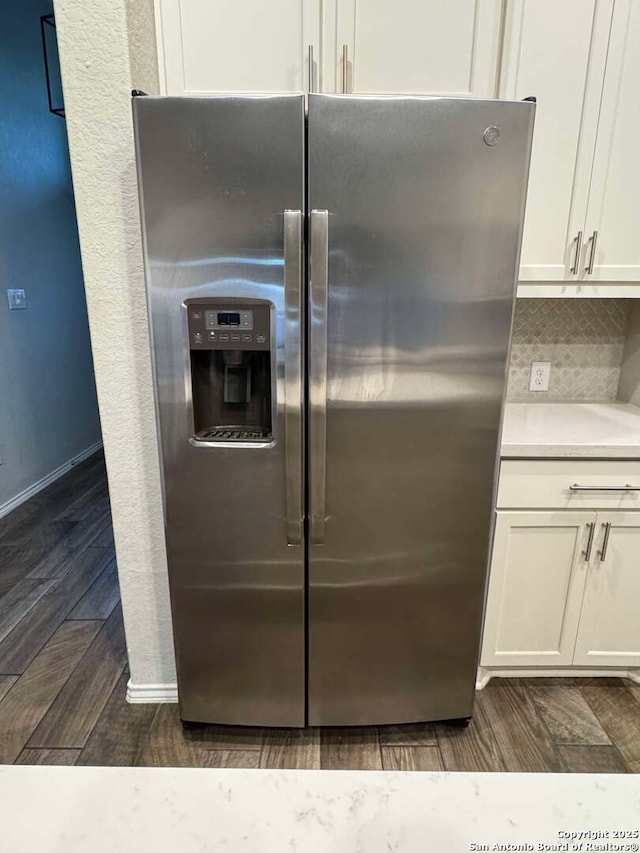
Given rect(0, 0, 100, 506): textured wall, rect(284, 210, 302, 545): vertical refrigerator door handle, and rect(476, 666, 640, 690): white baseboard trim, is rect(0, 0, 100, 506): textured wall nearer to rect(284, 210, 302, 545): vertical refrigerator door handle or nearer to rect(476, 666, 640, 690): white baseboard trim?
rect(284, 210, 302, 545): vertical refrigerator door handle

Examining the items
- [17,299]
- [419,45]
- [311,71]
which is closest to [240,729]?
[311,71]

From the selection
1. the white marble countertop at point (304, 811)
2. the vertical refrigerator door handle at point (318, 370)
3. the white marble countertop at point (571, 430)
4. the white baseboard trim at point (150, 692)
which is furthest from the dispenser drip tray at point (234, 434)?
the white baseboard trim at point (150, 692)

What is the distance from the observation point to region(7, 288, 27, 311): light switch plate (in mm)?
3270

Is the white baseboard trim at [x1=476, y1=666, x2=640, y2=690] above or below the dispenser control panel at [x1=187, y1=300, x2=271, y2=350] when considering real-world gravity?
below

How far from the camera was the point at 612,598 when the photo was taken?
69.0 inches

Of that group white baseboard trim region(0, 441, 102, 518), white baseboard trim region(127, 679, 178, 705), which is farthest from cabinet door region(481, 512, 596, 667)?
white baseboard trim region(0, 441, 102, 518)

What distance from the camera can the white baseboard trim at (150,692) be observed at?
180cm

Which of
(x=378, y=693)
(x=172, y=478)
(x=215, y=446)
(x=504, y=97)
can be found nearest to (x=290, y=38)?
(x=504, y=97)

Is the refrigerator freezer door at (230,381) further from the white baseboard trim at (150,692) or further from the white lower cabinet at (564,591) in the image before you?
the white lower cabinet at (564,591)

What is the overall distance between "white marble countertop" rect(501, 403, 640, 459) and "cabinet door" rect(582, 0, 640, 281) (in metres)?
0.50

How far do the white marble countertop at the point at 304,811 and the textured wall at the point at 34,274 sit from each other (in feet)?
10.4

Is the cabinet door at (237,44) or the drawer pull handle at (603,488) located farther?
the drawer pull handle at (603,488)

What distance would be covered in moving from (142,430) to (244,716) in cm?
95

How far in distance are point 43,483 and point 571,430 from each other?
11.2 feet
